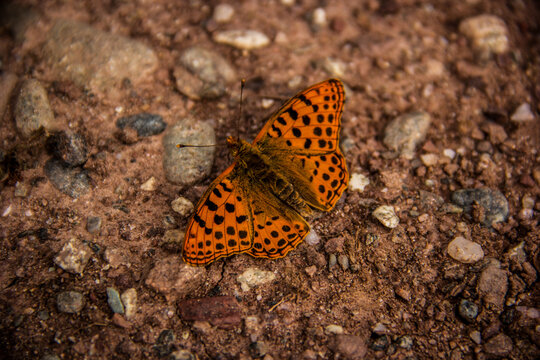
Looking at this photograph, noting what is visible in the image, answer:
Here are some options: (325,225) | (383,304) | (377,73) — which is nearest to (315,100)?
A: (325,225)

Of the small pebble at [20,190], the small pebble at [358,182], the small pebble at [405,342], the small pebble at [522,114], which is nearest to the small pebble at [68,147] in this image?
the small pebble at [20,190]

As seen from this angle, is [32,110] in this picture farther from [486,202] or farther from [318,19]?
[486,202]

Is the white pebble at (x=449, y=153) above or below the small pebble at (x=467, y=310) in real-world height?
above

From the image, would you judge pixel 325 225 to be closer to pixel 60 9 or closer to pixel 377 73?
pixel 377 73

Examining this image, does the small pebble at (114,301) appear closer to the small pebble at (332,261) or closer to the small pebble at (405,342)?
the small pebble at (332,261)

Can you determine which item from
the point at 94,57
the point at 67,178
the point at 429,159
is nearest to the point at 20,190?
the point at 67,178

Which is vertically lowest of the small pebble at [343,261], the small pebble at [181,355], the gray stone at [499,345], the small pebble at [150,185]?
the gray stone at [499,345]

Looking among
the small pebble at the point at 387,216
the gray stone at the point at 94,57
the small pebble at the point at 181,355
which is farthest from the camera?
the gray stone at the point at 94,57
